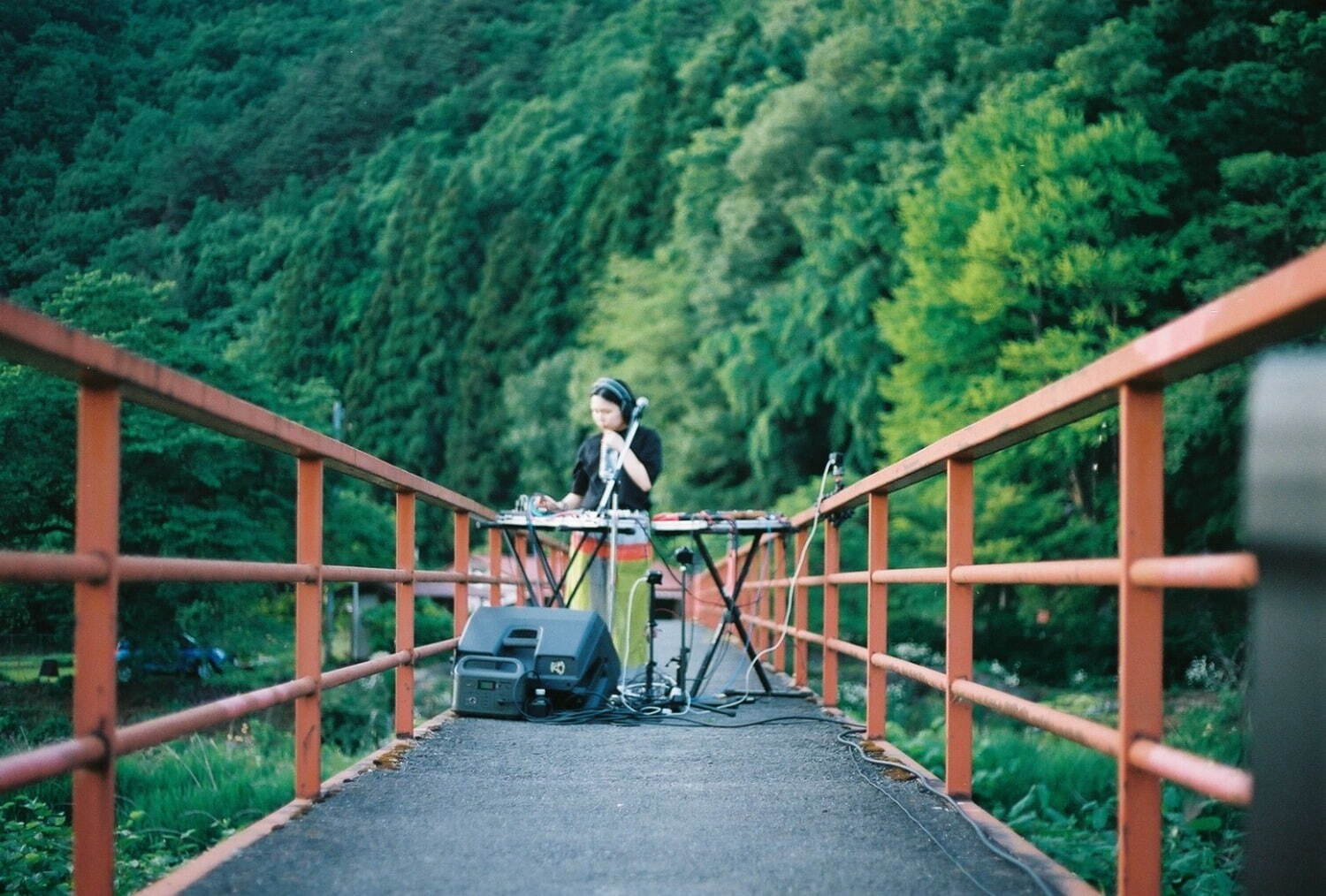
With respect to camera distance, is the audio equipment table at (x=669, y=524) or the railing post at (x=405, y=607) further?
the audio equipment table at (x=669, y=524)

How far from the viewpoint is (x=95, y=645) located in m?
2.36

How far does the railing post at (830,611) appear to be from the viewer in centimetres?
647

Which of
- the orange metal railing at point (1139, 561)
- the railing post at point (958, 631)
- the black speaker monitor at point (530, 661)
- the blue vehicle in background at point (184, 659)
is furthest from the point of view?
the blue vehicle in background at point (184, 659)

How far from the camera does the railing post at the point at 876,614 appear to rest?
485cm

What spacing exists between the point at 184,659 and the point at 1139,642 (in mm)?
23014

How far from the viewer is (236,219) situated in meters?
29.3

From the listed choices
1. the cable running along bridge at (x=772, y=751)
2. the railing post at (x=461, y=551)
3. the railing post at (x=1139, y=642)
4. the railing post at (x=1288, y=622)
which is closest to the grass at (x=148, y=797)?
the railing post at (x=461, y=551)

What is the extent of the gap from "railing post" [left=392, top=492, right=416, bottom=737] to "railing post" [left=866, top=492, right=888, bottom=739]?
1.52 metres

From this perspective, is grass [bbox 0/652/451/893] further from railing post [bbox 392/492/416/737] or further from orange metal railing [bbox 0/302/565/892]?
orange metal railing [bbox 0/302/565/892]

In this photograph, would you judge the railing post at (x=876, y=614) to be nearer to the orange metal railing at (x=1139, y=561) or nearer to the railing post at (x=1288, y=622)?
the orange metal railing at (x=1139, y=561)

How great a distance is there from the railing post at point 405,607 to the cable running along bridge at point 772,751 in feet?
0.11

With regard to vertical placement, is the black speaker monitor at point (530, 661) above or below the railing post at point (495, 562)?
below

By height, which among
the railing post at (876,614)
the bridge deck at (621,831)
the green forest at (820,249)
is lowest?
the bridge deck at (621,831)

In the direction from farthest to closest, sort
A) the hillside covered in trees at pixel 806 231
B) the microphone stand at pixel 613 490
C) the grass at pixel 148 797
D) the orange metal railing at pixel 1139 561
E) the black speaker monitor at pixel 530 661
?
1. the hillside covered in trees at pixel 806 231
2. the grass at pixel 148 797
3. the microphone stand at pixel 613 490
4. the black speaker monitor at pixel 530 661
5. the orange metal railing at pixel 1139 561
